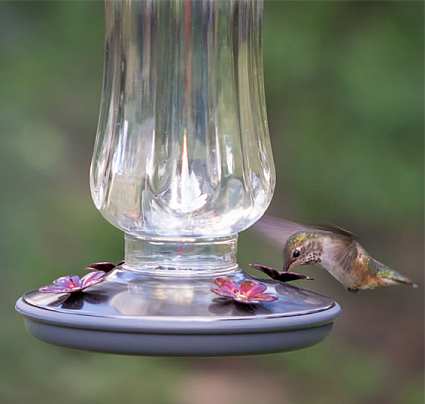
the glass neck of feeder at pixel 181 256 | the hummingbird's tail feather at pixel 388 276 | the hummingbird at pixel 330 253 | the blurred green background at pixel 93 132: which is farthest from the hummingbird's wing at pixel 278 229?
the blurred green background at pixel 93 132

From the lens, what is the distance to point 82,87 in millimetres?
5473

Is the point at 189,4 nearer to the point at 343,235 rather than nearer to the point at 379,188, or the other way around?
the point at 343,235

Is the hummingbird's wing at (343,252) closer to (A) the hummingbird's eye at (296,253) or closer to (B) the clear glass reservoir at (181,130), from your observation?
(A) the hummingbird's eye at (296,253)

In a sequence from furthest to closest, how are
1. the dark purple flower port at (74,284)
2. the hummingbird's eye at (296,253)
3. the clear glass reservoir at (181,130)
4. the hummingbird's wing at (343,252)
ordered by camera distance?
1. the hummingbird's wing at (343,252)
2. the hummingbird's eye at (296,253)
3. the clear glass reservoir at (181,130)
4. the dark purple flower port at (74,284)

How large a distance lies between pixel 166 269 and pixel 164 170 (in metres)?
0.20

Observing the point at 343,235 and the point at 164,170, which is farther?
the point at 343,235

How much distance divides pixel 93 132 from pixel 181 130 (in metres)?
3.79

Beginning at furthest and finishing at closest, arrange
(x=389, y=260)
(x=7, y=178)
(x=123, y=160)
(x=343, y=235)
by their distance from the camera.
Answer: (x=389, y=260) → (x=7, y=178) → (x=343, y=235) → (x=123, y=160)

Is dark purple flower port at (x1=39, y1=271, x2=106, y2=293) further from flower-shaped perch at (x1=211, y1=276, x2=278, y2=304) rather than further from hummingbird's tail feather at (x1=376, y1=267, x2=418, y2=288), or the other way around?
hummingbird's tail feather at (x1=376, y1=267, x2=418, y2=288)

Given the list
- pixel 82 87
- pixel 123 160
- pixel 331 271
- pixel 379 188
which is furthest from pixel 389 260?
pixel 123 160

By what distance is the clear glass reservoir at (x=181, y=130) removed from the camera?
73.4 inches

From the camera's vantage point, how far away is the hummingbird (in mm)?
2229

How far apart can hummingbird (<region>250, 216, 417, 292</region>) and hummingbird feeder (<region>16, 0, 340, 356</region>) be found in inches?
10.4

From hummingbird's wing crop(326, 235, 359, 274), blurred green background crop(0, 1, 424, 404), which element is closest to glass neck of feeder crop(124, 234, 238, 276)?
hummingbird's wing crop(326, 235, 359, 274)
